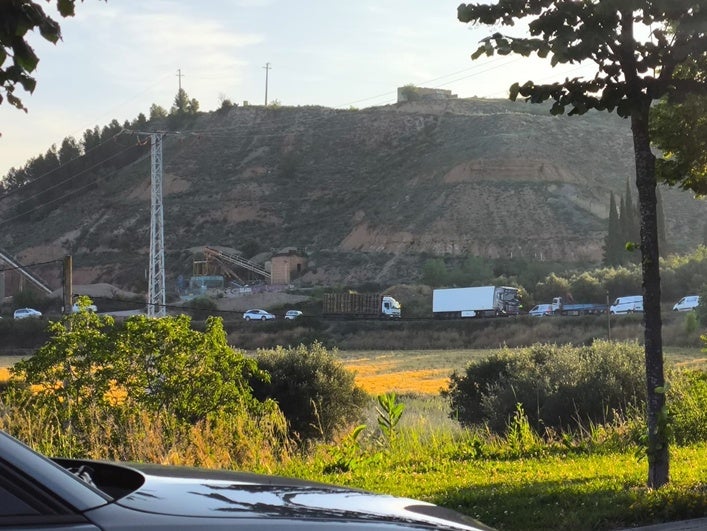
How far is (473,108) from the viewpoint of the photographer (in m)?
131

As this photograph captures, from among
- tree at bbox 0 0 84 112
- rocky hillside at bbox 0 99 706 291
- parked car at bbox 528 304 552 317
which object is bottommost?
parked car at bbox 528 304 552 317

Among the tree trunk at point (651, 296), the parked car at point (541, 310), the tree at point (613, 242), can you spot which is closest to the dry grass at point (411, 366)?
the parked car at point (541, 310)

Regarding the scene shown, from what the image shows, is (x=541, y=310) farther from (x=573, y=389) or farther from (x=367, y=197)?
(x=573, y=389)

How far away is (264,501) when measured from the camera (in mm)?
2492

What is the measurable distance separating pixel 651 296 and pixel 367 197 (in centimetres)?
9511

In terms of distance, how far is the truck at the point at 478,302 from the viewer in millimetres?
66438

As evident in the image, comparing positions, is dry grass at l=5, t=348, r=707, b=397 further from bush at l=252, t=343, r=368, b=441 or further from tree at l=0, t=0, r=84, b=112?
tree at l=0, t=0, r=84, b=112

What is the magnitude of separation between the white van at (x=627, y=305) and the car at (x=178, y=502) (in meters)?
58.3

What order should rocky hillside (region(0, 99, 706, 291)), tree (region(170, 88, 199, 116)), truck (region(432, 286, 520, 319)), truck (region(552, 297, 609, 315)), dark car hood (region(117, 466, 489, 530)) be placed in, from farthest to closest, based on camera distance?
1. tree (region(170, 88, 199, 116))
2. rocky hillside (region(0, 99, 706, 291))
3. truck (region(432, 286, 520, 319))
4. truck (region(552, 297, 609, 315))
5. dark car hood (region(117, 466, 489, 530))

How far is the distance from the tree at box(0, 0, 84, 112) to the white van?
5701 cm

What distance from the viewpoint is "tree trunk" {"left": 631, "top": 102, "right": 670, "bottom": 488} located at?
6852 mm

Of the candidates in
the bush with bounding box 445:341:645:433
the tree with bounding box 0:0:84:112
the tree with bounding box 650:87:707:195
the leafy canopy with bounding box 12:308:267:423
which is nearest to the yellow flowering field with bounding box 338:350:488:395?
the bush with bounding box 445:341:645:433

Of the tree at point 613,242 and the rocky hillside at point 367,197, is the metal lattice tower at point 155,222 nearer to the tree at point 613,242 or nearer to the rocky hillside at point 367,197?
A: the rocky hillside at point 367,197

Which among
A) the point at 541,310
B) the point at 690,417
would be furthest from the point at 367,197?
the point at 690,417
